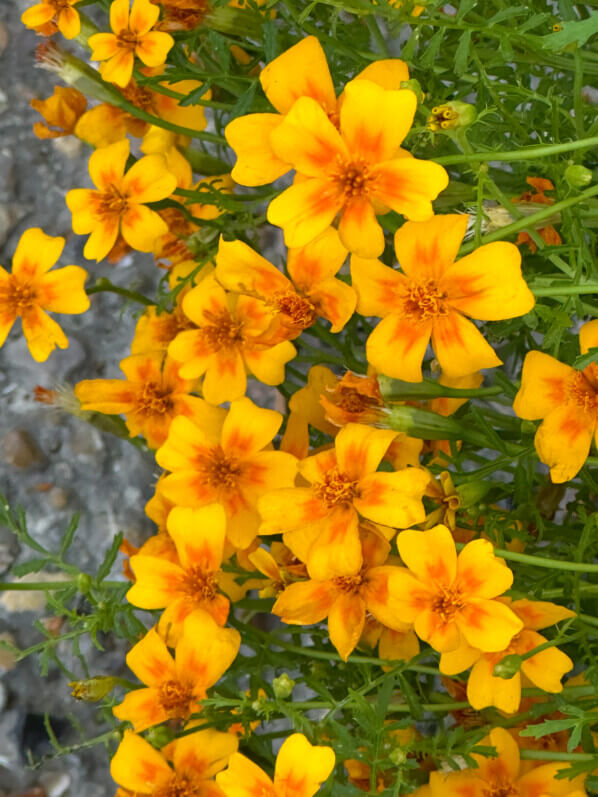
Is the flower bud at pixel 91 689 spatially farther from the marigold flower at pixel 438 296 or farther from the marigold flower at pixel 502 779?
the marigold flower at pixel 438 296

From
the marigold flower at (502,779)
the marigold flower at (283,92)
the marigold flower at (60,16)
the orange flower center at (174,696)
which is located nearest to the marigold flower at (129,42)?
the marigold flower at (60,16)

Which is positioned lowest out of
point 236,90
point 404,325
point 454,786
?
point 454,786

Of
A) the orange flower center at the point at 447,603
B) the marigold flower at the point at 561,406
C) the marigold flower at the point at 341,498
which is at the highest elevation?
the marigold flower at the point at 561,406

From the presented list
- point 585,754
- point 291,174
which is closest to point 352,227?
point 585,754

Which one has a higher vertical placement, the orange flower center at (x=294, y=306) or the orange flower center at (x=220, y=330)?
the orange flower center at (x=294, y=306)

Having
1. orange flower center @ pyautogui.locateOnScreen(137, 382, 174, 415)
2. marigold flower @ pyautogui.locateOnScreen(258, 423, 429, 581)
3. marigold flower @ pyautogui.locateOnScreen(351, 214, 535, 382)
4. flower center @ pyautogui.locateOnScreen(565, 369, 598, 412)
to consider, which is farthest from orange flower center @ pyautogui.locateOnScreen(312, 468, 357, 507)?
orange flower center @ pyautogui.locateOnScreen(137, 382, 174, 415)

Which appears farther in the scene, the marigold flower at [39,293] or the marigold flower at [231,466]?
the marigold flower at [39,293]

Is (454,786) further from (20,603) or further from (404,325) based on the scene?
(20,603)

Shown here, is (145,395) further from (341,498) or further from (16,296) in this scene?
(341,498)
